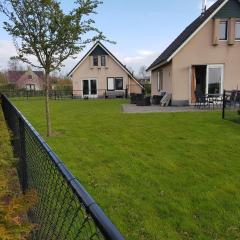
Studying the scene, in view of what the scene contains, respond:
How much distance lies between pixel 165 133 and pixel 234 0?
13.7 metres

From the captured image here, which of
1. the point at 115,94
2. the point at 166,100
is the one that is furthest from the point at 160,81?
the point at 115,94

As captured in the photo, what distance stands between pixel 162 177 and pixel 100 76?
107ft

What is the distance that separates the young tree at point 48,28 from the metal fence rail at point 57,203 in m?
5.69

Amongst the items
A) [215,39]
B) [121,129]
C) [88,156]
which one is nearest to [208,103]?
[215,39]

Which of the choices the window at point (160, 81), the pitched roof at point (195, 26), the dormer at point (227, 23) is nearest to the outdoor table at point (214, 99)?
the dormer at point (227, 23)

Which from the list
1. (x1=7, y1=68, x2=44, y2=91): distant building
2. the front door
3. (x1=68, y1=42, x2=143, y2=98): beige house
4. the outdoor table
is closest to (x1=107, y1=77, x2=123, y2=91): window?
(x1=68, y1=42, x2=143, y2=98): beige house

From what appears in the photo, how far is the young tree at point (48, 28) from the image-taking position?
902 centimetres

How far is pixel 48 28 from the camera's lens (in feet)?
30.2

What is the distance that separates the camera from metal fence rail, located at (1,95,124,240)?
131 cm

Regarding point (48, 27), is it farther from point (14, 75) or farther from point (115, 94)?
point (14, 75)

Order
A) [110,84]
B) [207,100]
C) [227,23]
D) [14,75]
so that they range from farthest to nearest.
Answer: [14,75] < [110,84] < [227,23] < [207,100]

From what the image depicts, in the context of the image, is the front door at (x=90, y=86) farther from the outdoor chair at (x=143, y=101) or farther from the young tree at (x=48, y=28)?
the young tree at (x=48, y=28)

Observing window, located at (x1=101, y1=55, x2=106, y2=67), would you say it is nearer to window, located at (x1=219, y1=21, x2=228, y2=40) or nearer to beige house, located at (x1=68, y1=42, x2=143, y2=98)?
beige house, located at (x1=68, y1=42, x2=143, y2=98)

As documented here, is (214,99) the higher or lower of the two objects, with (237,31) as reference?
lower
